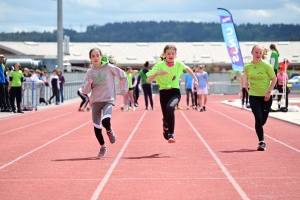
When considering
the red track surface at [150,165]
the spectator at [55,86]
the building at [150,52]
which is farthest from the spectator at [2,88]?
the building at [150,52]

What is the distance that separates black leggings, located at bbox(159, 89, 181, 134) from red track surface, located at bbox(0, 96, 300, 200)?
0.47 metres

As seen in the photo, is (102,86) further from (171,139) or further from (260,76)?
(260,76)

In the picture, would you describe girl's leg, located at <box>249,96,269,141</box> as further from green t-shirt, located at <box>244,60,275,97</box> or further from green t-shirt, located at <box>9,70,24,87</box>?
green t-shirt, located at <box>9,70,24,87</box>

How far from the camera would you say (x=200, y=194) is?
840 centimetres

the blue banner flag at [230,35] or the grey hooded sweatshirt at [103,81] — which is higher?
the blue banner flag at [230,35]

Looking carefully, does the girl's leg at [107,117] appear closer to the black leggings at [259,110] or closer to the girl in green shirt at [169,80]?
the girl in green shirt at [169,80]

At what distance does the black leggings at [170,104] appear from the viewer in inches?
531

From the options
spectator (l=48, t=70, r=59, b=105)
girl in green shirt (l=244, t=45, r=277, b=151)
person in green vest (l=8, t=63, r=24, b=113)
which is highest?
girl in green shirt (l=244, t=45, r=277, b=151)

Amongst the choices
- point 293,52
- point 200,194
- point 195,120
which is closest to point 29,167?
point 200,194

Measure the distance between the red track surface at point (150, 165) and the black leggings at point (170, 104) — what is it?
1.54ft

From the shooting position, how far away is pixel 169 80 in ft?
44.9

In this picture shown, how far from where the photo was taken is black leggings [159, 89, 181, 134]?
1349 centimetres

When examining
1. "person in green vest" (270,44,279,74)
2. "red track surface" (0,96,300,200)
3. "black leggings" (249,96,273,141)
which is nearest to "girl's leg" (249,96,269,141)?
"black leggings" (249,96,273,141)

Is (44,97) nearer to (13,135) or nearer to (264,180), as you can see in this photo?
(13,135)
